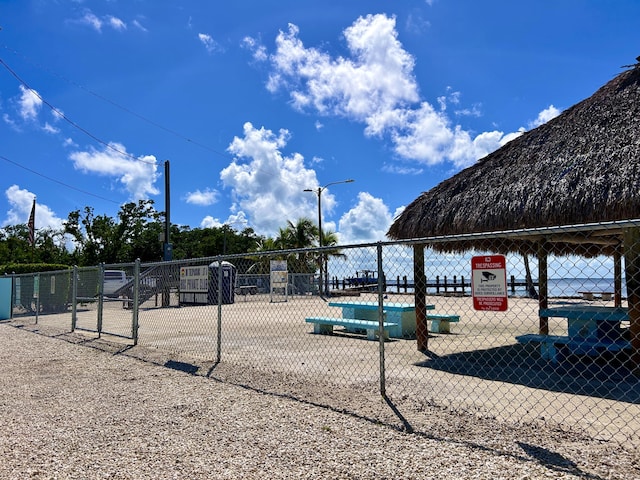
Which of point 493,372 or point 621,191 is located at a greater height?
point 621,191

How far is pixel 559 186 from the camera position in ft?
23.3

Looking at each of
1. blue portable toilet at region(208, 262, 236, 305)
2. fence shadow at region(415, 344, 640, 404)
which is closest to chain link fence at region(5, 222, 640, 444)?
fence shadow at region(415, 344, 640, 404)

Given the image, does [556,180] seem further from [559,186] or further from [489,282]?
[489,282]

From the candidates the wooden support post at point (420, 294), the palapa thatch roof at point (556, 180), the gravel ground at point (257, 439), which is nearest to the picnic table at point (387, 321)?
the wooden support post at point (420, 294)

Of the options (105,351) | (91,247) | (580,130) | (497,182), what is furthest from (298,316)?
(91,247)

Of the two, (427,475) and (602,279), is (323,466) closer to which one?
(427,475)

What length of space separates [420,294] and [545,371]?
2.25m

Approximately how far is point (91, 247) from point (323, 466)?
3737cm

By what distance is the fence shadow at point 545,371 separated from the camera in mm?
5906

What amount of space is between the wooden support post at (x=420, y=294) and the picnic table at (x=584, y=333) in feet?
5.36

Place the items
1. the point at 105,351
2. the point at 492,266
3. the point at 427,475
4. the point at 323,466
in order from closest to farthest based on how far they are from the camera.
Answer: the point at 427,475 < the point at 323,466 < the point at 492,266 < the point at 105,351

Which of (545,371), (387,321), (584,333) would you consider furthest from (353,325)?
(584,333)

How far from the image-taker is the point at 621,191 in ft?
20.9

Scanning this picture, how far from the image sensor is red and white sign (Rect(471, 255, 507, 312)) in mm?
4590
